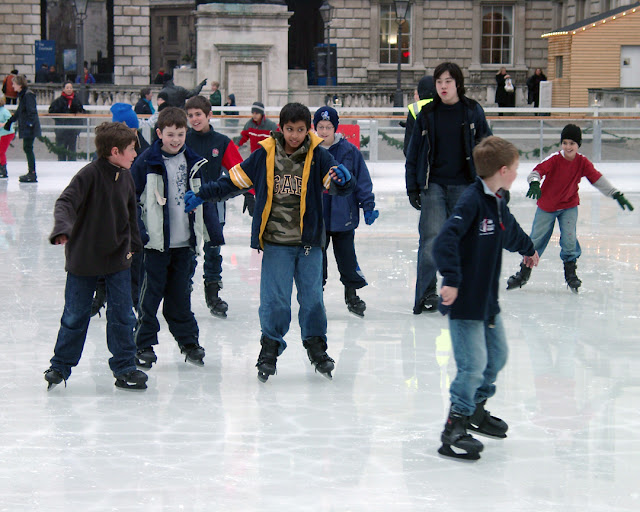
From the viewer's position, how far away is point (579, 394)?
18.2 ft

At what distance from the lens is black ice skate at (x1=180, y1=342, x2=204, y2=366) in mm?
6082

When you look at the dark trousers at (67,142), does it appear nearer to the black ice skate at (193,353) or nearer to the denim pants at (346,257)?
the denim pants at (346,257)

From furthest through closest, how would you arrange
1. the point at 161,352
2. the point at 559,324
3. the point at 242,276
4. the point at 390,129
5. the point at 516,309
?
1. the point at 390,129
2. the point at 242,276
3. the point at 516,309
4. the point at 559,324
5. the point at 161,352

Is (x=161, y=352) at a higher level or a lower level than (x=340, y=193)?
lower

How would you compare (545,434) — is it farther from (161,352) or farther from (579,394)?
(161,352)

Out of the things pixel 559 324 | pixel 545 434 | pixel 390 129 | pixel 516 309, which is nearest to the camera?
pixel 545 434

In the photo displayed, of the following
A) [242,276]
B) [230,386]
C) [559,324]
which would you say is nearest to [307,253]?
[230,386]

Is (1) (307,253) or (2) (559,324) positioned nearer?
(1) (307,253)

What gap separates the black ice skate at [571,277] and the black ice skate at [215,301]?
2.55 meters

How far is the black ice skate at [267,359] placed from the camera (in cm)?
573

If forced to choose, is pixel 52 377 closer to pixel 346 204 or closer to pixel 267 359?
pixel 267 359

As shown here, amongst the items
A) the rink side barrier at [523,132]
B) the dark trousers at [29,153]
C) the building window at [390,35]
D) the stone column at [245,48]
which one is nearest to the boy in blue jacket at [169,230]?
the dark trousers at [29,153]

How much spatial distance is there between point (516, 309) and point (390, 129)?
1130 centimetres

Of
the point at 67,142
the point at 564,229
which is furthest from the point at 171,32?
the point at 564,229
